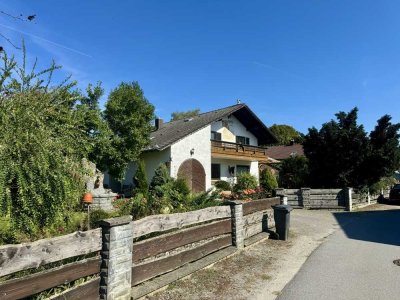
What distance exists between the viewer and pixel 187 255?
6.63m

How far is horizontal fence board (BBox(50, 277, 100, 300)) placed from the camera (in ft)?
13.3

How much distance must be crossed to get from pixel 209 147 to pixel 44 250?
72.1ft

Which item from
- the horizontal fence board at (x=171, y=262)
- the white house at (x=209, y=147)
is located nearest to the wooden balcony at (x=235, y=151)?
the white house at (x=209, y=147)

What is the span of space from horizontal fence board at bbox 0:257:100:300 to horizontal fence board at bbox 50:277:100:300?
0.12m

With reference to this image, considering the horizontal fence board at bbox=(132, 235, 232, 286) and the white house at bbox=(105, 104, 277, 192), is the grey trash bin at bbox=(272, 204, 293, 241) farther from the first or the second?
the white house at bbox=(105, 104, 277, 192)

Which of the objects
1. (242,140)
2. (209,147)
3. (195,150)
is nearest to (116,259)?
(195,150)

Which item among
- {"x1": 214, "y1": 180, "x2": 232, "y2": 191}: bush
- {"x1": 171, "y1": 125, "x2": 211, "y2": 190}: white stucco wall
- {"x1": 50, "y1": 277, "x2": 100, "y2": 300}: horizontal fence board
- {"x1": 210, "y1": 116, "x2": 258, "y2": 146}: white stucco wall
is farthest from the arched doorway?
{"x1": 50, "y1": 277, "x2": 100, "y2": 300}: horizontal fence board

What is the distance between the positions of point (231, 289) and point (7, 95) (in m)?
5.03

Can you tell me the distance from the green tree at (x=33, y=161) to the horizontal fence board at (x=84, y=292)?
1.48 meters

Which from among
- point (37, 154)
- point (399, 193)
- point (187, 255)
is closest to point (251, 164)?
point (399, 193)

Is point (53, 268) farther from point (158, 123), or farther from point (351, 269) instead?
point (158, 123)

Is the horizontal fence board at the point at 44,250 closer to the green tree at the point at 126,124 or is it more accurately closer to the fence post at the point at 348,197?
the green tree at the point at 126,124

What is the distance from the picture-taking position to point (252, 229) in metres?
9.95

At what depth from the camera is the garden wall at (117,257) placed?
3.72 m
